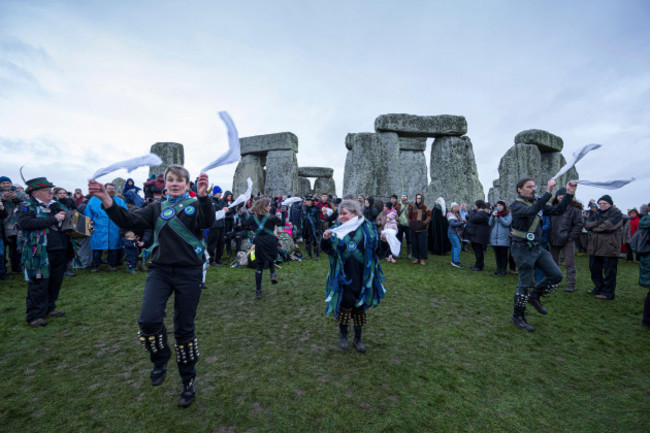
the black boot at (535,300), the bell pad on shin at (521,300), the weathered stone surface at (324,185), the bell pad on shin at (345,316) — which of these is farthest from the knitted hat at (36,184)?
the weathered stone surface at (324,185)

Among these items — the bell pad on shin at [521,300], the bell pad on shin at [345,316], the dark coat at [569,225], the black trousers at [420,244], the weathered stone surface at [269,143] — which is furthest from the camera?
the weathered stone surface at [269,143]

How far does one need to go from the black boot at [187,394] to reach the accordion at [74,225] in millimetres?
3321

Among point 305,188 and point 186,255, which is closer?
point 186,255

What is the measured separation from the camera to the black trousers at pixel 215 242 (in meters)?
8.63

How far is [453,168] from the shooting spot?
1206cm

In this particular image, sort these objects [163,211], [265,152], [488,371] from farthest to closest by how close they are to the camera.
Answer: [265,152]
[488,371]
[163,211]

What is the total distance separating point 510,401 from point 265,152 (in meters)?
14.5

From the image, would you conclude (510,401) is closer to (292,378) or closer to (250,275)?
(292,378)

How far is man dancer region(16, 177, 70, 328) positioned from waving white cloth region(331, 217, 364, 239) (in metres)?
3.83

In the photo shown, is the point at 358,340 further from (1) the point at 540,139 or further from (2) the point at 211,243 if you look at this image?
(1) the point at 540,139

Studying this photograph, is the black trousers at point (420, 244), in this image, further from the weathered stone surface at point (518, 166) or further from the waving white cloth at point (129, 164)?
the waving white cloth at point (129, 164)

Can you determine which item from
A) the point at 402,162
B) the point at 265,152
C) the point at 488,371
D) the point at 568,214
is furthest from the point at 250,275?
the point at 402,162

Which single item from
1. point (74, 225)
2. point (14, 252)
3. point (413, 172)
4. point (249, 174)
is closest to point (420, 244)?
point (74, 225)

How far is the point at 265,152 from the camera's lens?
15.9 metres
